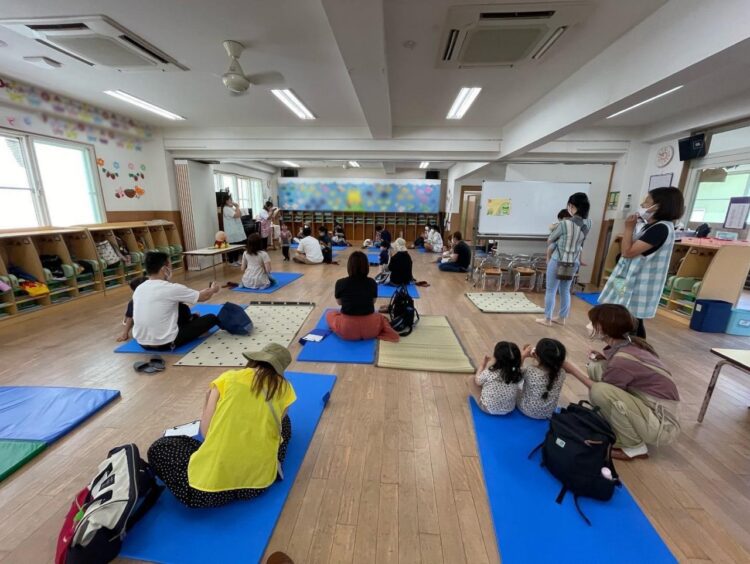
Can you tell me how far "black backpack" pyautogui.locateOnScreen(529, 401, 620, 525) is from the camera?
5.24 feet

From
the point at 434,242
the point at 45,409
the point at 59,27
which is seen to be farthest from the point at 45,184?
the point at 434,242

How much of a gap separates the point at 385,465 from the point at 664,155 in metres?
6.90

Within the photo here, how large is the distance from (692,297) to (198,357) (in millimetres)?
6425

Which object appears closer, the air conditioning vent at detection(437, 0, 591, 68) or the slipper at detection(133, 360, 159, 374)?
the air conditioning vent at detection(437, 0, 591, 68)

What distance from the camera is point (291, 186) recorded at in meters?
12.4

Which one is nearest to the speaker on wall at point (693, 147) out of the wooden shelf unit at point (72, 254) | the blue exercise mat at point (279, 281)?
the blue exercise mat at point (279, 281)

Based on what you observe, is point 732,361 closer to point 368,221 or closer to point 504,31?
point 504,31

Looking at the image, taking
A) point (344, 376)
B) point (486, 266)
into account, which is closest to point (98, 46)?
point (344, 376)

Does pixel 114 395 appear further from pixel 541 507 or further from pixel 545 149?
pixel 545 149

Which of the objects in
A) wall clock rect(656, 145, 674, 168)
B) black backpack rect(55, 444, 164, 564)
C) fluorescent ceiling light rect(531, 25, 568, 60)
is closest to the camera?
black backpack rect(55, 444, 164, 564)

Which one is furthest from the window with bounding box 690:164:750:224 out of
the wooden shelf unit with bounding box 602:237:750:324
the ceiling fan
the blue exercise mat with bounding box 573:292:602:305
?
the ceiling fan

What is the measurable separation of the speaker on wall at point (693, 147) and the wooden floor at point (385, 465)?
10.6 feet

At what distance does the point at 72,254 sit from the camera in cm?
497

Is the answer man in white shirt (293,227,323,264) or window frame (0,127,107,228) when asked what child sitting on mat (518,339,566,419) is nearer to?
man in white shirt (293,227,323,264)
